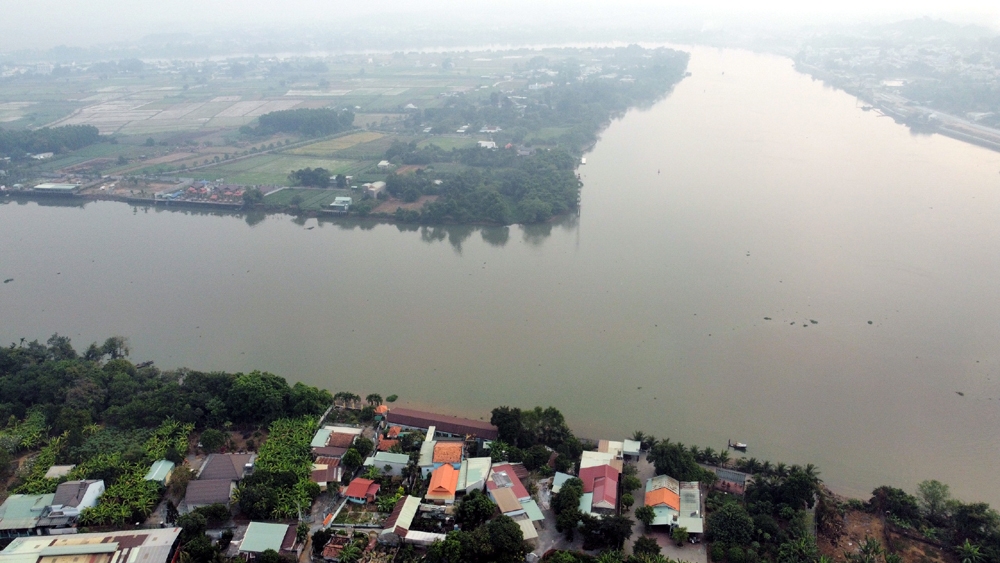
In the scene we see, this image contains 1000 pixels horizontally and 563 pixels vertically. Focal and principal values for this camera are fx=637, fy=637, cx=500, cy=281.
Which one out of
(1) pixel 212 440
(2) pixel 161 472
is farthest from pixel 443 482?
(2) pixel 161 472

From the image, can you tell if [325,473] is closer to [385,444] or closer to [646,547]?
[385,444]

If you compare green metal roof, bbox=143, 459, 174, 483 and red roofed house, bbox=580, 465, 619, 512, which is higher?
green metal roof, bbox=143, 459, 174, 483

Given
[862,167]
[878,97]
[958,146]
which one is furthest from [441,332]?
[878,97]

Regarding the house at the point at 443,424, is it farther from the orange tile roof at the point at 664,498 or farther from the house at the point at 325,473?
the orange tile roof at the point at 664,498

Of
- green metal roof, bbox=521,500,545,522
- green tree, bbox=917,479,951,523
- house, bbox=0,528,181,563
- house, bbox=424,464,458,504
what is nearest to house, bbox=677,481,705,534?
green metal roof, bbox=521,500,545,522

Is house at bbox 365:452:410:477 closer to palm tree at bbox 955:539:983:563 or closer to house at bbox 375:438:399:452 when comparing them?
house at bbox 375:438:399:452
